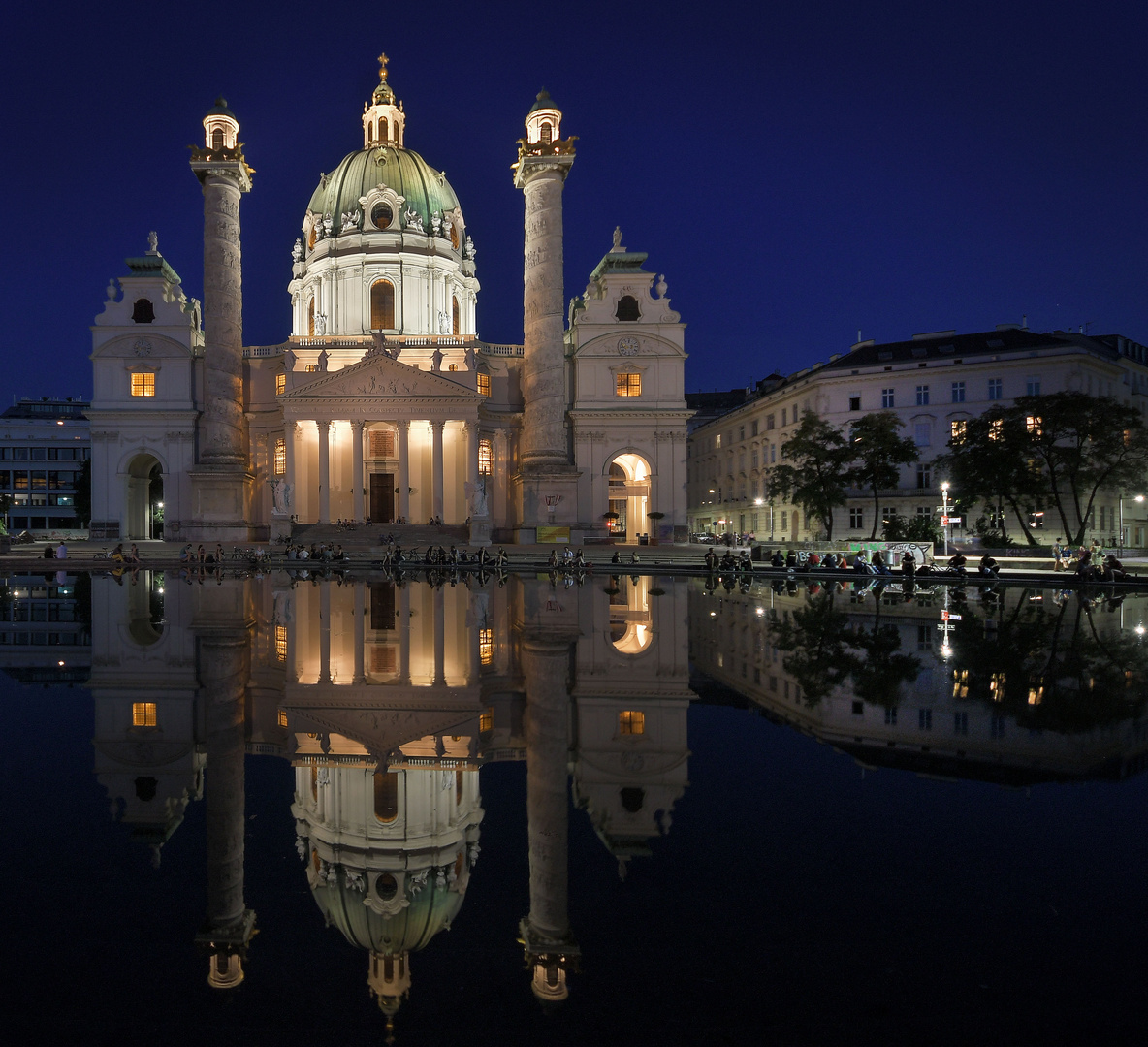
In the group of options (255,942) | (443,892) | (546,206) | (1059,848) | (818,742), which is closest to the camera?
(255,942)

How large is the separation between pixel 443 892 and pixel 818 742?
173 inches

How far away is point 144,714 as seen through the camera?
8469 millimetres

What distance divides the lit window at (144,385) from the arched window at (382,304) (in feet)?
55.0

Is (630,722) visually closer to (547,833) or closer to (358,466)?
(547,833)

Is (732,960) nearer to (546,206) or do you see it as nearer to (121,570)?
(121,570)

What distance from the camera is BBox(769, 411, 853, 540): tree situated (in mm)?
51562

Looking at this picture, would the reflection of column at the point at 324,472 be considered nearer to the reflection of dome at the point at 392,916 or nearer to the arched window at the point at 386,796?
the arched window at the point at 386,796

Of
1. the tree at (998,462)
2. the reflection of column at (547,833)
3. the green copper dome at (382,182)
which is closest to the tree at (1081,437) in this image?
the tree at (998,462)

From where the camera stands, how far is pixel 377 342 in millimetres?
50000

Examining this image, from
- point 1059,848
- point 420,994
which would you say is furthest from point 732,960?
point 1059,848

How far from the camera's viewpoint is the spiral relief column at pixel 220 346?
5044cm

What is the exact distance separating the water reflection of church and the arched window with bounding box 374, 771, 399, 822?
21 millimetres

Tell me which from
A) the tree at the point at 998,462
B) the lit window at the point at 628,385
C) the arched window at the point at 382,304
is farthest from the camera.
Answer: the arched window at the point at 382,304

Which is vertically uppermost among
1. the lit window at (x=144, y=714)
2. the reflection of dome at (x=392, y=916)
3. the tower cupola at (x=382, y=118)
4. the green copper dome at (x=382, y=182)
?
the tower cupola at (x=382, y=118)
